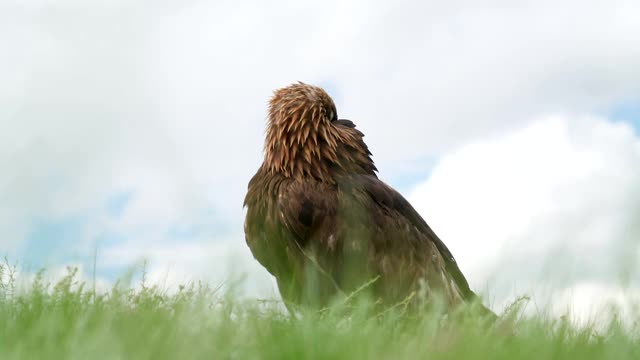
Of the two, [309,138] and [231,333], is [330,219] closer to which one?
[309,138]

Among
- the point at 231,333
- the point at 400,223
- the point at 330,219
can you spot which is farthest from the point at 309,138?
the point at 231,333

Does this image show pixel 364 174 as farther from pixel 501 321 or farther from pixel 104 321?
pixel 104 321

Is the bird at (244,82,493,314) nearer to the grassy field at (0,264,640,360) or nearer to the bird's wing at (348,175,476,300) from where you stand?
the bird's wing at (348,175,476,300)

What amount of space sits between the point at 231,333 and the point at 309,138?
14.8 feet

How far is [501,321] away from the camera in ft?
16.5

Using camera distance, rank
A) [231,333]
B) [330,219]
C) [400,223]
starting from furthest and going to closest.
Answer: [400,223], [330,219], [231,333]

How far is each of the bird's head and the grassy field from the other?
10.1ft

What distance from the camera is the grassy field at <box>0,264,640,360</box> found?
12.0 feet

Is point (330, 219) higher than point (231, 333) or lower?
higher

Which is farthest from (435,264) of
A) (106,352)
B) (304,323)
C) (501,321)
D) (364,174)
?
(106,352)

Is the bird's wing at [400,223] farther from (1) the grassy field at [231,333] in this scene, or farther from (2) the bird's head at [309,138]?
(1) the grassy field at [231,333]

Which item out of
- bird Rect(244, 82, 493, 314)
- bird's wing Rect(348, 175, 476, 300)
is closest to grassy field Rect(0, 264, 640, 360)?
bird Rect(244, 82, 493, 314)

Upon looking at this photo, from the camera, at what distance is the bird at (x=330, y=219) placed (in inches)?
304

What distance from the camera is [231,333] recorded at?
12.8ft
